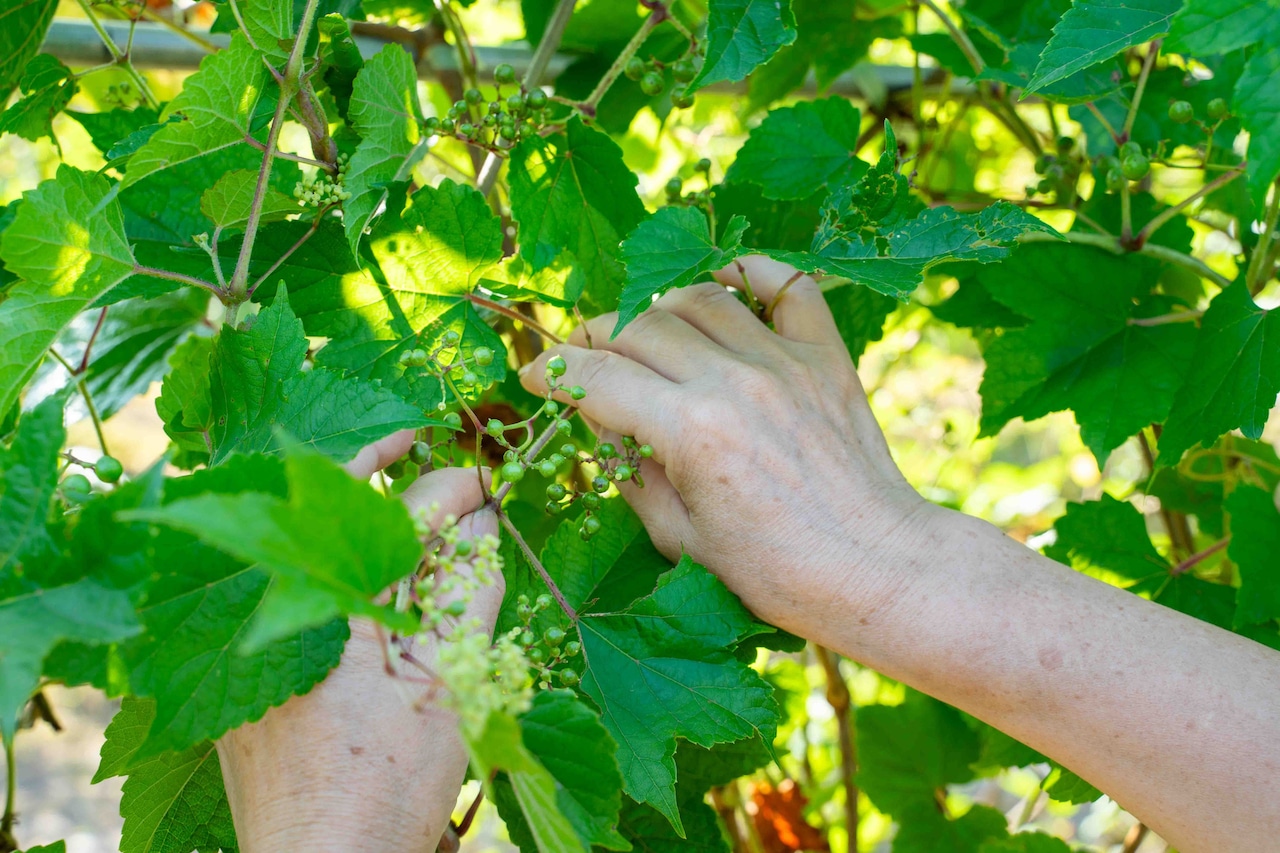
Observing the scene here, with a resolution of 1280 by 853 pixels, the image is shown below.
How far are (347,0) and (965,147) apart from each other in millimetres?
1779

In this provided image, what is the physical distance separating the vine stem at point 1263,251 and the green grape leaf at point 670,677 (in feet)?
2.73

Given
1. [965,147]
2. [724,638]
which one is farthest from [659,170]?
[724,638]

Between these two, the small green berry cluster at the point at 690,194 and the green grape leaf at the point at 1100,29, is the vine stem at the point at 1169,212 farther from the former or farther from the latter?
the small green berry cluster at the point at 690,194

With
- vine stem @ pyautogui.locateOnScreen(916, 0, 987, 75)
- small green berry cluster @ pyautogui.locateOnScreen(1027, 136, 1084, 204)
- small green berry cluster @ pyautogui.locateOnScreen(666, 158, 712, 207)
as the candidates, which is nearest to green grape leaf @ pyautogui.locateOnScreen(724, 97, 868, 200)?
small green berry cluster @ pyautogui.locateOnScreen(666, 158, 712, 207)

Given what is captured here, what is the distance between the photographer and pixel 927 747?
2.00m

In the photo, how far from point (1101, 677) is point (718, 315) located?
0.61 m

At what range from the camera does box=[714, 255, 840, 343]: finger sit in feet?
4.19

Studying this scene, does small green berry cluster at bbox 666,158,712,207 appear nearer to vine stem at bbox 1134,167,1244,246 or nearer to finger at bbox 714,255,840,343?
finger at bbox 714,255,840,343

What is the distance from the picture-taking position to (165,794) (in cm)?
102

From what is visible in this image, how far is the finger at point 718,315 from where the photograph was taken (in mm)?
1224

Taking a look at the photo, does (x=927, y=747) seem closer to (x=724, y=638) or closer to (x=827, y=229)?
(x=724, y=638)

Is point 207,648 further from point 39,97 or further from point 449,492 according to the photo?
point 39,97

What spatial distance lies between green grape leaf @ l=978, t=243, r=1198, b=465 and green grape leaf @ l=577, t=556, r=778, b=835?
641mm

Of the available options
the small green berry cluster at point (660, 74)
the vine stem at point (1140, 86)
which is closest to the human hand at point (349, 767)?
the small green berry cluster at point (660, 74)
